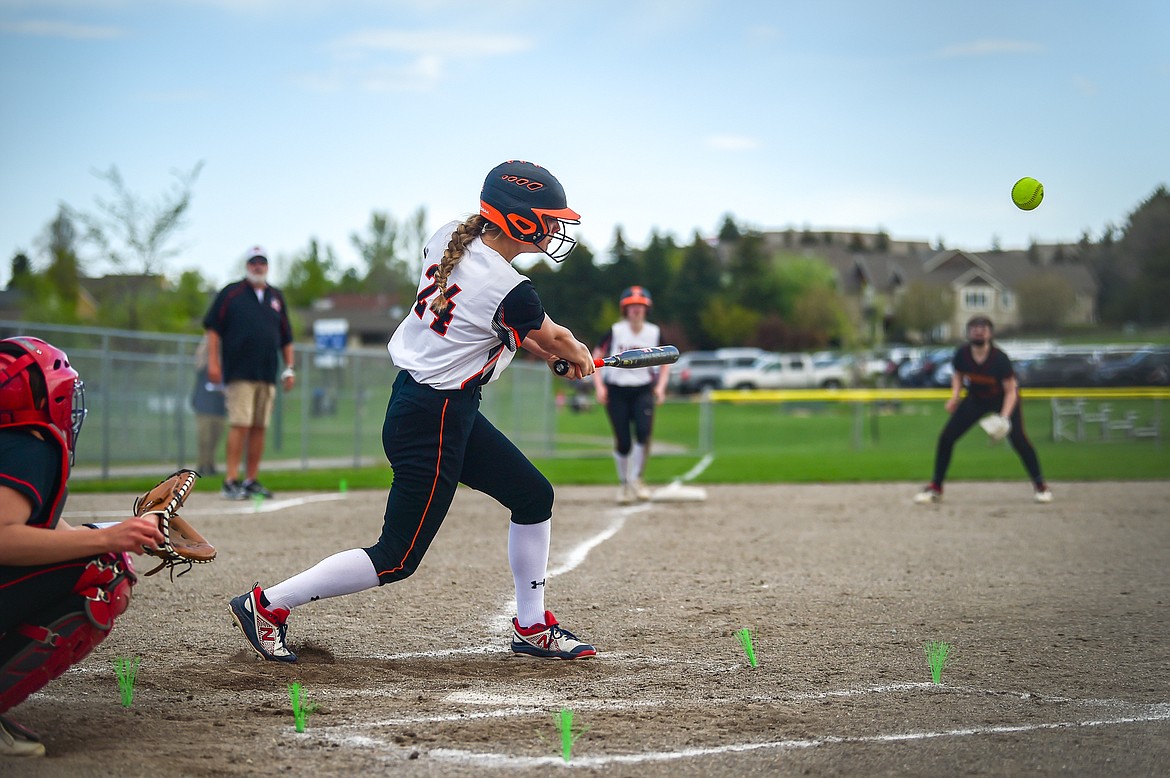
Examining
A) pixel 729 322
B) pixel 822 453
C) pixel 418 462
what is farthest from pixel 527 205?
pixel 729 322

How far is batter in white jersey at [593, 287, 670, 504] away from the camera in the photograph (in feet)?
39.8

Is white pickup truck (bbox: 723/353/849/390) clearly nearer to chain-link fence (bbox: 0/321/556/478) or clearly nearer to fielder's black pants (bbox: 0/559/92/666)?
chain-link fence (bbox: 0/321/556/478)

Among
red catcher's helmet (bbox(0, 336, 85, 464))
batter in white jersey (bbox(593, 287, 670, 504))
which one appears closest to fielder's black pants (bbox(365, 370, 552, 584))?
red catcher's helmet (bbox(0, 336, 85, 464))

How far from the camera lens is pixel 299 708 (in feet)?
13.8

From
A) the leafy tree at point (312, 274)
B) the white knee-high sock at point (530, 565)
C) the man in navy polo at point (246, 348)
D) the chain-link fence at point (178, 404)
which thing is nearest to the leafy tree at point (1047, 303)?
the chain-link fence at point (178, 404)

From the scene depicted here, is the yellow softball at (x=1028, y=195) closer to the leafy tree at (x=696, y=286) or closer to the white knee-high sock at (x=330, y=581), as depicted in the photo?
the white knee-high sock at (x=330, y=581)

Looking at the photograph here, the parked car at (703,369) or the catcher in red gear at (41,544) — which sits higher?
the catcher in red gear at (41,544)

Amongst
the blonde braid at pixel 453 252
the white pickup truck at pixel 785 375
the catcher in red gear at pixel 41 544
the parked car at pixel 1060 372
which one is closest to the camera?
the catcher in red gear at pixel 41 544

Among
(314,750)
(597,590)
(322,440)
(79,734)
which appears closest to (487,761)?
(314,750)

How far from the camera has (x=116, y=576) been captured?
13.3 ft

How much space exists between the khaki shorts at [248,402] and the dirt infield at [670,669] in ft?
7.15

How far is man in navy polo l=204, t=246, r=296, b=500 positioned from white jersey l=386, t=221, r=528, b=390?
6.95 meters

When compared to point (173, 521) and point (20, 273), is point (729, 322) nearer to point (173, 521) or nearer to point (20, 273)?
point (20, 273)

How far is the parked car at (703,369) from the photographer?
51531 millimetres
